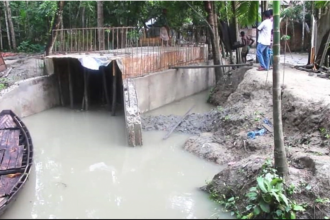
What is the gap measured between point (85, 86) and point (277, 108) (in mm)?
8365

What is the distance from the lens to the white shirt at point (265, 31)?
372 inches

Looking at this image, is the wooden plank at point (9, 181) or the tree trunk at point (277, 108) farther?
the wooden plank at point (9, 181)

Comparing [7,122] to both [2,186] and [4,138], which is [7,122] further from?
[2,186]

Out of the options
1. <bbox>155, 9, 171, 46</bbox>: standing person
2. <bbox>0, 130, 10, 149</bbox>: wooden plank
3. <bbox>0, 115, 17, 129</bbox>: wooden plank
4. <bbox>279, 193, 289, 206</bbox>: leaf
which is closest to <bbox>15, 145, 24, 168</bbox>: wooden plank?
<bbox>0, 130, 10, 149</bbox>: wooden plank

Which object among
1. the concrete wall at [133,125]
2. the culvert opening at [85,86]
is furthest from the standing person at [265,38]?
the culvert opening at [85,86]

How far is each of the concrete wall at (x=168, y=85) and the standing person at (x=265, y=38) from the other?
3.31 metres

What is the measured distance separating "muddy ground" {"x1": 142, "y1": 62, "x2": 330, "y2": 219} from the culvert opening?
2468 millimetres

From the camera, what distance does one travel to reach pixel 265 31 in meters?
9.53

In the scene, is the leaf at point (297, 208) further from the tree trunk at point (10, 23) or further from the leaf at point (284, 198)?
the tree trunk at point (10, 23)

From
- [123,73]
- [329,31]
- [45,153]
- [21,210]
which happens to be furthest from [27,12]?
[21,210]

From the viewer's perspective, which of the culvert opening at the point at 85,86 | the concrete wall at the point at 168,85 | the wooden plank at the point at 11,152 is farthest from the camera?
the culvert opening at the point at 85,86

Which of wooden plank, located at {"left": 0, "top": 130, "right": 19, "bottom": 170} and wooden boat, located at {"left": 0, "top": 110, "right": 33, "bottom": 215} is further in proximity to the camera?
wooden plank, located at {"left": 0, "top": 130, "right": 19, "bottom": 170}

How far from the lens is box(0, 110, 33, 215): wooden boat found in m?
5.12

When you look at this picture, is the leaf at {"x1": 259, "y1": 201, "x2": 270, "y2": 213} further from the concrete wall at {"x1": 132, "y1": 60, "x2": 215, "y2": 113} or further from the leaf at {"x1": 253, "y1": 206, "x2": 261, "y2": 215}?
the concrete wall at {"x1": 132, "y1": 60, "x2": 215, "y2": 113}
